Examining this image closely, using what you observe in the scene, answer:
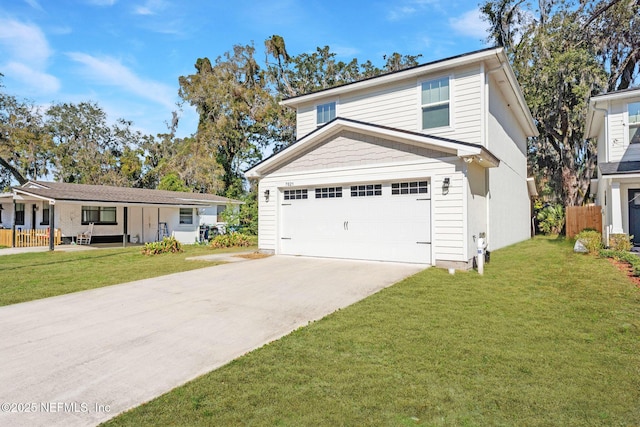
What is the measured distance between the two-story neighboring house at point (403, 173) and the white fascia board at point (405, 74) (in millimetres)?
34

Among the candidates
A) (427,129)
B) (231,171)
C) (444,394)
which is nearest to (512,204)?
(427,129)

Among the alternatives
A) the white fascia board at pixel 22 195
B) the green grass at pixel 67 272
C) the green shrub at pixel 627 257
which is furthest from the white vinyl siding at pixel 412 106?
the white fascia board at pixel 22 195

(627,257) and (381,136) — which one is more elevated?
(381,136)

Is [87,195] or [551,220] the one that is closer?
[87,195]

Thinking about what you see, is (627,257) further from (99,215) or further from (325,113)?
(99,215)

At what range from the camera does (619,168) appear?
1216 centimetres

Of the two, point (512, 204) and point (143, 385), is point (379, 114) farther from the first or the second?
point (143, 385)

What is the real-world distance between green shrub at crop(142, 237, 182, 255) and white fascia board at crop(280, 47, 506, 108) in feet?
25.2

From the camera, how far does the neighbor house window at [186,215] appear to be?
2130 cm

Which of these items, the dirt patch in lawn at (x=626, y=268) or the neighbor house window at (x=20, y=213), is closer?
the dirt patch in lawn at (x=626, y=268)

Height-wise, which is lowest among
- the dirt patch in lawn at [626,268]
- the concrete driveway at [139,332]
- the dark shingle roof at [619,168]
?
the concrete driveway at [139,332]

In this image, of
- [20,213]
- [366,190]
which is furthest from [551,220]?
[20,213]

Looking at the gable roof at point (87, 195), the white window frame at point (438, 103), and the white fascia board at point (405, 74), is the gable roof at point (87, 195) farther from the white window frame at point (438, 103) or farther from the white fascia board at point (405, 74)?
the white window frame at point (438, 103)

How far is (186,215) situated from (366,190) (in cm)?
1451
